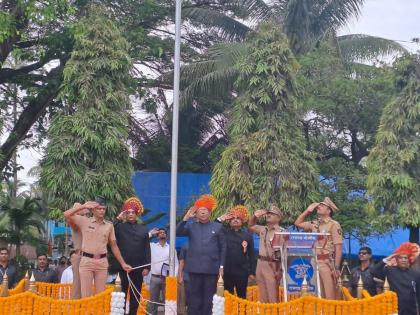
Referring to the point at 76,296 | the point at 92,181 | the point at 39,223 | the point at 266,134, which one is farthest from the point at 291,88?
the point at 76,296

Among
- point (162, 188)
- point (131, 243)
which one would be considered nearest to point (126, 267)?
point (131, 243)

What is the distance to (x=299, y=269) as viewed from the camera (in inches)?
405

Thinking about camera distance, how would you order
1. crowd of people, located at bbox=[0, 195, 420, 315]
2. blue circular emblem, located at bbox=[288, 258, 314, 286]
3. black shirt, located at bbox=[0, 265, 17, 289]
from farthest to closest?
1. black shirt, located at bbox=[0, 265, 17, 289]
2. blue circular emblem, located at bbox=[288, 258, 314, 286]
3. crowd of people, located at bbox=[0, 195, 420, 315]

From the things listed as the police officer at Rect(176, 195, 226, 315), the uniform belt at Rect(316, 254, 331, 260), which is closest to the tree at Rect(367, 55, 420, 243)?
the uniform belt at Rect(316, 254, 331, 260)

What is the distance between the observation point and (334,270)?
1058 centimetres

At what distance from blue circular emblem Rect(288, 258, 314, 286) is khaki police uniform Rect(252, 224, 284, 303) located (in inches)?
20.0

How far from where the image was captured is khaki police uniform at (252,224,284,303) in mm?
10789

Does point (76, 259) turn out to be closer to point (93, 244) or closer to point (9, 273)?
point (93, 244)

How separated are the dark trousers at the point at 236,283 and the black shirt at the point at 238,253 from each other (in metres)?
0.05

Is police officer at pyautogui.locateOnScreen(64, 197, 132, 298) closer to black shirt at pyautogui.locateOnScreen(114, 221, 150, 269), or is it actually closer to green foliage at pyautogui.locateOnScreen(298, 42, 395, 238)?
black shirt at pyautogui.locateOnScreen(114, 221, 150, 269)

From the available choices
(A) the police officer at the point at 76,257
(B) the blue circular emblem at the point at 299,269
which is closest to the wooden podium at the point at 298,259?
(B) the blue circular emblem at the point at 299,269

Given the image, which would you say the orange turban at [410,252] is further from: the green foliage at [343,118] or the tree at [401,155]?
the green foliage at [343,118]

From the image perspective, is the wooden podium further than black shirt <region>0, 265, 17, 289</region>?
No

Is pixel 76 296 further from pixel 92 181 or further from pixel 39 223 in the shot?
pixel 39 223
